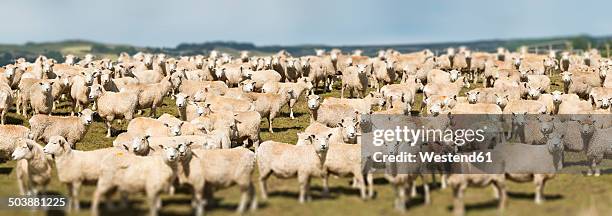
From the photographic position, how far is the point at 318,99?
1051 inches

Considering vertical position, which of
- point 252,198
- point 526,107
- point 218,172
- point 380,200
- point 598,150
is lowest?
point 380,200

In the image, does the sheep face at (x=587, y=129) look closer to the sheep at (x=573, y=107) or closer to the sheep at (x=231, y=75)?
the sheep at (x=573, y=107)

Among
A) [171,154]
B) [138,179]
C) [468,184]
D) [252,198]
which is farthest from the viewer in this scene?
[252,198]

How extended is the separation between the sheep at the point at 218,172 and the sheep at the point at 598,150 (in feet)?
35.6

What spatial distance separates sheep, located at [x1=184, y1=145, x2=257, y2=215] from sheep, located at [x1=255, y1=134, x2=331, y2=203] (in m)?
1.04

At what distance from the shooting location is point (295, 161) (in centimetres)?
1698

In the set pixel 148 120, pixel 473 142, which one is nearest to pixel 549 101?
pixel 473 142

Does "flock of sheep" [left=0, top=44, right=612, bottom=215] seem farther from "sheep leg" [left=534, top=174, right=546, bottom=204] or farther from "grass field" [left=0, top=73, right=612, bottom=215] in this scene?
"grass field" [left=0, top=73, right=612, bottom=215]

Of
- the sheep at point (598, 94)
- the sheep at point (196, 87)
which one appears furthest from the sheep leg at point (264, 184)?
the sheep at point (598, 94)

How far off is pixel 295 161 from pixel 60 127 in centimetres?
972

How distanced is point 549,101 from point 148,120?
56.4 ft

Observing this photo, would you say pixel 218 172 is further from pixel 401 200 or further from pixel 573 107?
pixel 573 107

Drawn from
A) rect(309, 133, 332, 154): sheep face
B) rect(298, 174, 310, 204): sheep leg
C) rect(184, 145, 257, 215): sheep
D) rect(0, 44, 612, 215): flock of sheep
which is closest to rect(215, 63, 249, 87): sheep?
rect(0, 44, 612, 215): flock of sheep

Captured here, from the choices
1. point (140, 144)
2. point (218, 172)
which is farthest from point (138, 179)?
point (140, 144)
